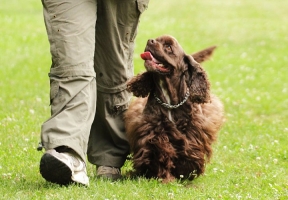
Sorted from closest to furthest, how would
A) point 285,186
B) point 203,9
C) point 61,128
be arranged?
point 61,128 < point 285,186 < point 203,9

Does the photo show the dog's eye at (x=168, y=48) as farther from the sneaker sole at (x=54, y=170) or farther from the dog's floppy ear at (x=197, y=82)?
the sneaker sole at (x=54, y=170)

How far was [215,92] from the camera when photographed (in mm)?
12852

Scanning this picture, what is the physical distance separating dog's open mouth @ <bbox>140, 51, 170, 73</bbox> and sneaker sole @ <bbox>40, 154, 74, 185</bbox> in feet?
4.23

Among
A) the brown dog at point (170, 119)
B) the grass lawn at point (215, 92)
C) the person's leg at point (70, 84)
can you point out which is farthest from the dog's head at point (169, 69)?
the grass lawn at point (215, 92)

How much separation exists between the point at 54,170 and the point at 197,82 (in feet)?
5.56

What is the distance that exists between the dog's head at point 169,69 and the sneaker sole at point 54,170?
1299 mm

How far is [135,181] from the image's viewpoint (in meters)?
6.07

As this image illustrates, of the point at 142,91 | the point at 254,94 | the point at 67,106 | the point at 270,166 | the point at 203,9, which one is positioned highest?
the point at 67,106

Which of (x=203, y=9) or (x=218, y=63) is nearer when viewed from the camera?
(x=218, y=63)

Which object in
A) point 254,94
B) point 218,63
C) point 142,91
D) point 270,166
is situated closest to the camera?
point 142,91

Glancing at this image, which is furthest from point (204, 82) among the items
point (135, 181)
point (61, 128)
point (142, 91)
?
point (61, 128)

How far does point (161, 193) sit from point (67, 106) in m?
1.01

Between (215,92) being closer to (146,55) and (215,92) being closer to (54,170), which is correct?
(146,55)

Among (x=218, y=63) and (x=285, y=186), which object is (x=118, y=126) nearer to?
(x=285, y=186)
